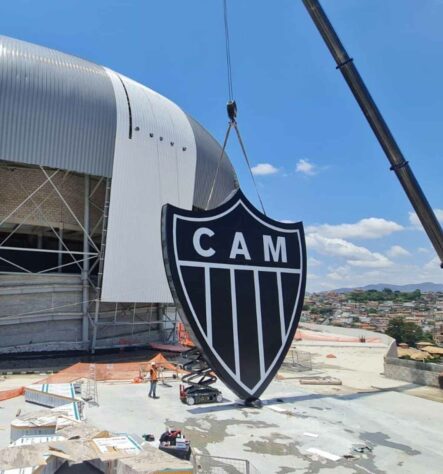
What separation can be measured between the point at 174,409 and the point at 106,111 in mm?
20128

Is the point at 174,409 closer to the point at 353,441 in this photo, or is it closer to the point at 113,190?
the point at 353,441

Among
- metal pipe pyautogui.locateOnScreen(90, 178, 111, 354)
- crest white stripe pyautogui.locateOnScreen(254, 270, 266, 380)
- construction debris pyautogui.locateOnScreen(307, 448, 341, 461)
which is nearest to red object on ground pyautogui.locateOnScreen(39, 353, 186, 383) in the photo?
metal pipe pyautogui.locateOnScreen(90, 178, 111, 354)

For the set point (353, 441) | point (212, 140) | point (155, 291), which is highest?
point (212, 140)

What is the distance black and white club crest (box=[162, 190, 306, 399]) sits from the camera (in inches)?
480

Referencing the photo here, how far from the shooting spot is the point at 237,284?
1309 cm

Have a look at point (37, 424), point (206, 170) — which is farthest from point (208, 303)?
point (206, 170)

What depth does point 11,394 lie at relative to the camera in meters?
16.1

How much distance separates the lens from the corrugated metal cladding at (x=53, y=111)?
86.5 feet

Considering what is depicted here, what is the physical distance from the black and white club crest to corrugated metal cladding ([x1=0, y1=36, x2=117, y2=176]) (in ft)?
57.3

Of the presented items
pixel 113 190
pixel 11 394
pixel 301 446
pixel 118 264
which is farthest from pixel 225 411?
pixel 113 190

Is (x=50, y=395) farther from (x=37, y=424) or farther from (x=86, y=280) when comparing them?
(x=86, y=280)

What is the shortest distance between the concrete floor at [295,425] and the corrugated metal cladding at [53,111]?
14.5 meters

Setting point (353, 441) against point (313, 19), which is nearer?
point (353, 441)

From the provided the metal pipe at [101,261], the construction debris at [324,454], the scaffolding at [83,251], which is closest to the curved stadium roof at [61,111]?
the metal pipe at [101,261]
